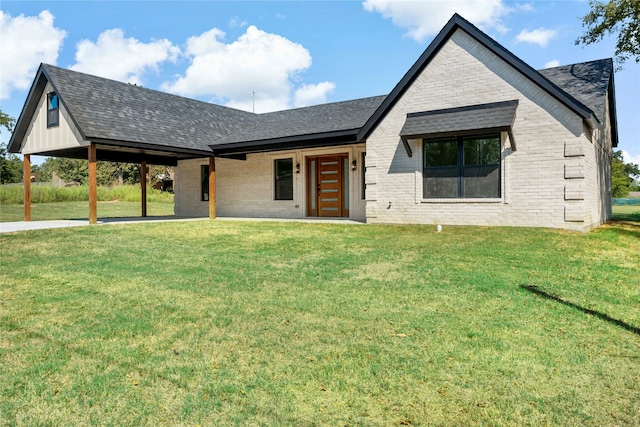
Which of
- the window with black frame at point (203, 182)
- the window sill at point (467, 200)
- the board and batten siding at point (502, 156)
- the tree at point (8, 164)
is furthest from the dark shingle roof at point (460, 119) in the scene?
the tree at point (8, 164)

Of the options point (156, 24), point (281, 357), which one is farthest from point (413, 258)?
point (156, 24)

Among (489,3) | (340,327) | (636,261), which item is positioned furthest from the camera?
(489,3)

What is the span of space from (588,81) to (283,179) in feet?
39.5

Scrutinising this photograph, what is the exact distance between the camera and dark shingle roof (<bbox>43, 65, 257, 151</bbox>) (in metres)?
14.7

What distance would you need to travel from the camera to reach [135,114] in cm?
1681

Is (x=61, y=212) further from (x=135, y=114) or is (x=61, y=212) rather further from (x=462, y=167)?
(x=462, y=167)

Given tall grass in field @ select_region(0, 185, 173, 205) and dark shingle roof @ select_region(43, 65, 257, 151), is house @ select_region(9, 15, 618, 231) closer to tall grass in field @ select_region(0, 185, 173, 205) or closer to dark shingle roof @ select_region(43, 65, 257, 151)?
dark shingle roof @ select_region(43, 65, 257, 151)

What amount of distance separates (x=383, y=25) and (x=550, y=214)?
282 inches

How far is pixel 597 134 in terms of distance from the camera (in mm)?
13203

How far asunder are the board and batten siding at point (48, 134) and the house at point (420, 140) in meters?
0.07

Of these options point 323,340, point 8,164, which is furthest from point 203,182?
point 8,164

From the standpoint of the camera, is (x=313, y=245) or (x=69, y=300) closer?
(x=69, y=300)

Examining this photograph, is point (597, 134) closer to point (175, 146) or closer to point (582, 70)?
point (582, 70)

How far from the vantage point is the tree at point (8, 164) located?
148ft
